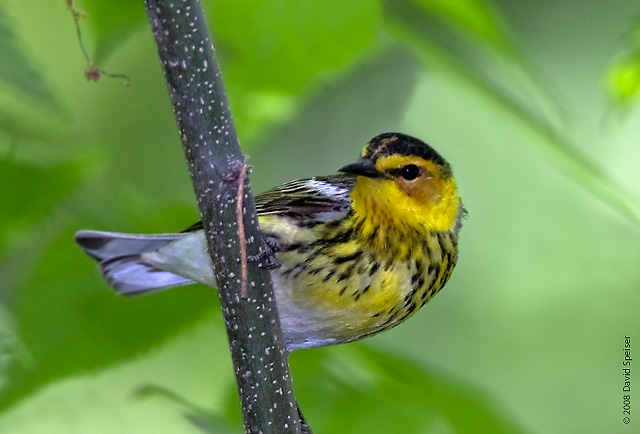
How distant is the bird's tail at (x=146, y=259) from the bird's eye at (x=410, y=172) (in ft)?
1.89

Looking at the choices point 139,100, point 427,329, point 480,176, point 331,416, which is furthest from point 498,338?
point 331,416

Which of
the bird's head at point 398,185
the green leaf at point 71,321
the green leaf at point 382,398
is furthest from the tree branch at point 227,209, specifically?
the bird's head at point 398,185

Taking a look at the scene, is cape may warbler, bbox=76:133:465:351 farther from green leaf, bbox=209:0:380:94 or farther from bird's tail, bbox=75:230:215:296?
green leaf, bbox=209:0:380:94

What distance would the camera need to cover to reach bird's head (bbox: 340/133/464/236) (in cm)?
188

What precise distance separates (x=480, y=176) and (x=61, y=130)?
3.44 m

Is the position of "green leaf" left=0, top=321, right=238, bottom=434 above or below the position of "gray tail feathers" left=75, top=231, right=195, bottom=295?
below

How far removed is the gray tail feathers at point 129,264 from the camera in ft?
7.53

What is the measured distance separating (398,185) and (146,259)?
0.91 metres

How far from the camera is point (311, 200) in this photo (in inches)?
78.0

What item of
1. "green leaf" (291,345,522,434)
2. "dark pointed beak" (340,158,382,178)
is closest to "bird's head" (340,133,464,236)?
"dark pointed beak" (340,158,382,178)

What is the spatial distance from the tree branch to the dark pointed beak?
55 centimetres

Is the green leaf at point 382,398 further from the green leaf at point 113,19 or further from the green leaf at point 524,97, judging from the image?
the green leaf at point 113,19

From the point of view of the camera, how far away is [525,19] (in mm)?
3855

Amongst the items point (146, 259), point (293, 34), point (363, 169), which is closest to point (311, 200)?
point (363, 169)
